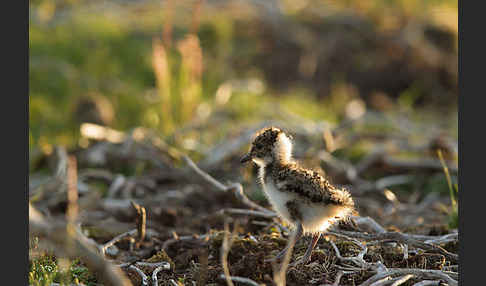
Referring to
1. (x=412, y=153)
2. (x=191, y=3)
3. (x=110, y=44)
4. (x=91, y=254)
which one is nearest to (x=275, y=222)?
(x=91, y=254)

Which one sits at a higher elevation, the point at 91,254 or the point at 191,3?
the point at 191,3

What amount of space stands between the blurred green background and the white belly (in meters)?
5.71

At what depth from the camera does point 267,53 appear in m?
12.1

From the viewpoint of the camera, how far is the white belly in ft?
11.2

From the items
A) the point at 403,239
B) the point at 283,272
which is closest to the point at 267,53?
the point at 403,239

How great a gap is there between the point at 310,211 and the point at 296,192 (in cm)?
14

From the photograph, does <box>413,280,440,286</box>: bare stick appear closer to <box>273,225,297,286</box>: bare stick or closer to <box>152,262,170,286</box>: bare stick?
<box>273,225,297,286</box>: bare stick

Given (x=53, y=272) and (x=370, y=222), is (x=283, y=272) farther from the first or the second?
(x=370, y=222)

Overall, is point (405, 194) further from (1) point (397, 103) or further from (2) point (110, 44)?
(2) point (110, 44)

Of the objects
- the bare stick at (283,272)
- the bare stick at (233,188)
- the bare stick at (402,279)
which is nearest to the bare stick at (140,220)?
the bare stick at (233,188)

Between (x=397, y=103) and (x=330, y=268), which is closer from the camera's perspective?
(x=330, y=268)

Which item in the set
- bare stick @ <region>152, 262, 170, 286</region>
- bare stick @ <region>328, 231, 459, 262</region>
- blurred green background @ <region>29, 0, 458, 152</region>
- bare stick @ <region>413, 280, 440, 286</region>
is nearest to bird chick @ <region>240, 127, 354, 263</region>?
bare stick @ <region>328, 231, 459, 262</region>

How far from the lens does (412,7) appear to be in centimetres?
1209

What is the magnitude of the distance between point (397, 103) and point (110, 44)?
5681 mm
